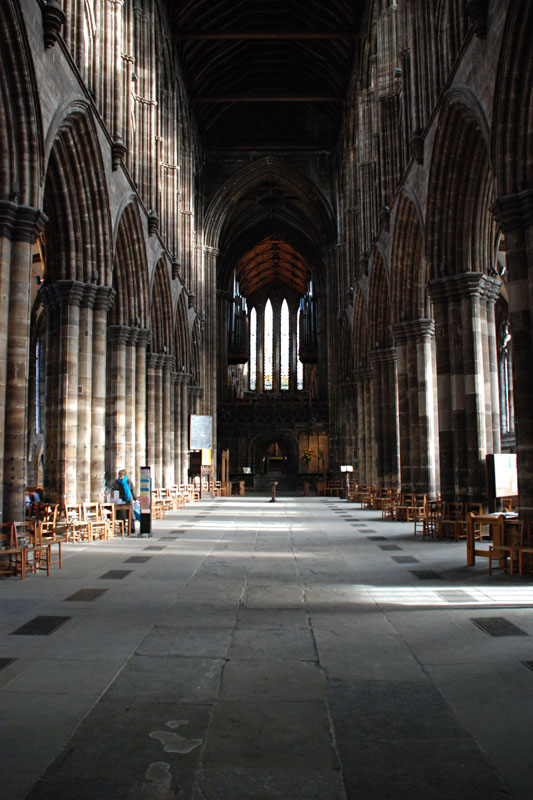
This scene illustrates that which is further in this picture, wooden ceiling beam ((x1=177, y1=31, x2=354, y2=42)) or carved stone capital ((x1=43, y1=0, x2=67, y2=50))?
wooden ceiling beam ((x1=177, y1=31, x2=354, y2=42))

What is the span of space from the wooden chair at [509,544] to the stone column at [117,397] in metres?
11.7

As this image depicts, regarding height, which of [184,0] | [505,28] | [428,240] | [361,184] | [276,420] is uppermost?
[184,0]

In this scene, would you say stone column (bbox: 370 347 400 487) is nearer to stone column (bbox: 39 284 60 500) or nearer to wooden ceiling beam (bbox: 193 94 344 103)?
stone column (bbox: 39 284 60 500)

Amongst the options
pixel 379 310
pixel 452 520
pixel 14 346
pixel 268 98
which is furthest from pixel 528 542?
pixel 268 98

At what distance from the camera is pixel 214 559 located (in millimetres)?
9750

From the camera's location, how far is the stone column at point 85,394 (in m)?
14.2

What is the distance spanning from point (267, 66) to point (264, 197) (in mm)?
8892

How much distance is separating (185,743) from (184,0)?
91.0 feet

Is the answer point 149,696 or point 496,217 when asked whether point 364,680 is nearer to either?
point 149,696

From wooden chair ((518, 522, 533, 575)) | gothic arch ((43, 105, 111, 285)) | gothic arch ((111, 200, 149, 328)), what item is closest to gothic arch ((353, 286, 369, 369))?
gothic arch ((111, 200, 149, 328))

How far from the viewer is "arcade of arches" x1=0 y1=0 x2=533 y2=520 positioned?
10.2 meters

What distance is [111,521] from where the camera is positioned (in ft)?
43.9

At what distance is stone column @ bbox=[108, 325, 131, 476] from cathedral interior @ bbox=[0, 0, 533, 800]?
0.20 feet

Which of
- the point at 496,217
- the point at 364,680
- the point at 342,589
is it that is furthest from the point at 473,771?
the point at 496,217
